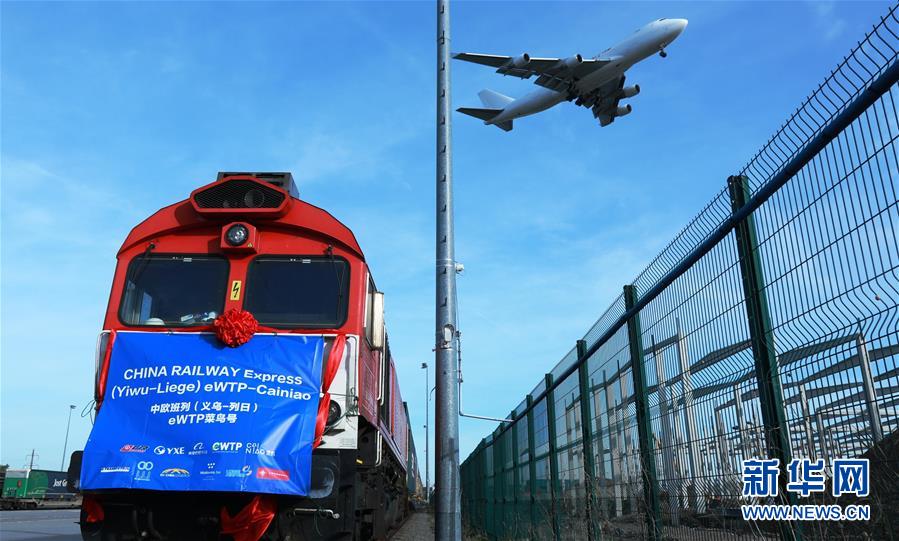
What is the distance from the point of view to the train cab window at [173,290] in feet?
20.0

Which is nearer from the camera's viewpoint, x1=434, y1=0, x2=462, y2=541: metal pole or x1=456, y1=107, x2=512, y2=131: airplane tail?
x1=434, y1=0, x2=462, y2=541: metal pole

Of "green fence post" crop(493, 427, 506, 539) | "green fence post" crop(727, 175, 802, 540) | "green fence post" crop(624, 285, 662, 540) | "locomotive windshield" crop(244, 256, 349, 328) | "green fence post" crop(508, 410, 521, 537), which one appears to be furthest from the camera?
"green fence post" crop(493, 427, 506, 539)

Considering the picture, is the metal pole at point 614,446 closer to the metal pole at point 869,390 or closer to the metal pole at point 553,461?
the metal pole at point 553,461

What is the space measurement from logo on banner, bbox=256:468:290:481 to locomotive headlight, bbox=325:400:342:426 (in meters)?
0.57

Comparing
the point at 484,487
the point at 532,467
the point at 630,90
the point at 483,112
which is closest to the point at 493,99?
the point at 483,112

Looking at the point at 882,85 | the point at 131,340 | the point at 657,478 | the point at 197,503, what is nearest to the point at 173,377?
the point at 131,340

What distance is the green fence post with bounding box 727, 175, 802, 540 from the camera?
331 cm

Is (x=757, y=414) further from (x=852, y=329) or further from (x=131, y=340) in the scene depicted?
(x=131, y=340)

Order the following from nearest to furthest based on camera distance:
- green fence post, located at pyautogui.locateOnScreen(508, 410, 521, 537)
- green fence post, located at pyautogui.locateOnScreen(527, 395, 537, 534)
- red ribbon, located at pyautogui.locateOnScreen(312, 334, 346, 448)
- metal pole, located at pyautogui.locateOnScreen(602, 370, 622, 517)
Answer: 1. red ribbon, located at pyautogui.locateOnScreen(312, 334, 346, 448)
2. metal pole, located at pyautogui.locateOnScreen(602, 370, 622, 517)
3. green fence post, located at pyautogui.locateOnScreen(527, 395, 537, 534)
4. green fence post, located at pyautogui.locateOnScreen(508, 410, 521, 537)

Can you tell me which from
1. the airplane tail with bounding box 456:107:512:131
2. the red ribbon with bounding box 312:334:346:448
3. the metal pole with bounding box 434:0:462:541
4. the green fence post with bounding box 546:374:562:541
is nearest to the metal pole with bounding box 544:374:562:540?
the green fence post with bounding box 546:374:562:541

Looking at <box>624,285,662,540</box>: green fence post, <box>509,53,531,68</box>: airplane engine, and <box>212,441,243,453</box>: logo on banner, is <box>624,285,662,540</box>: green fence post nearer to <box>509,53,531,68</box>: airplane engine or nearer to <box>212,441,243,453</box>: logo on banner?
<box>212,441,243,453</box>: logo on banner

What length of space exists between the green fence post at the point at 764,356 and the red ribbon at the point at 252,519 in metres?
3.52

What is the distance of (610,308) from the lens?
6297 mm

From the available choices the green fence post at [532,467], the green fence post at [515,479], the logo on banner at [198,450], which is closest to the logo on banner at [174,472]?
the logo on banner at [198,450]
